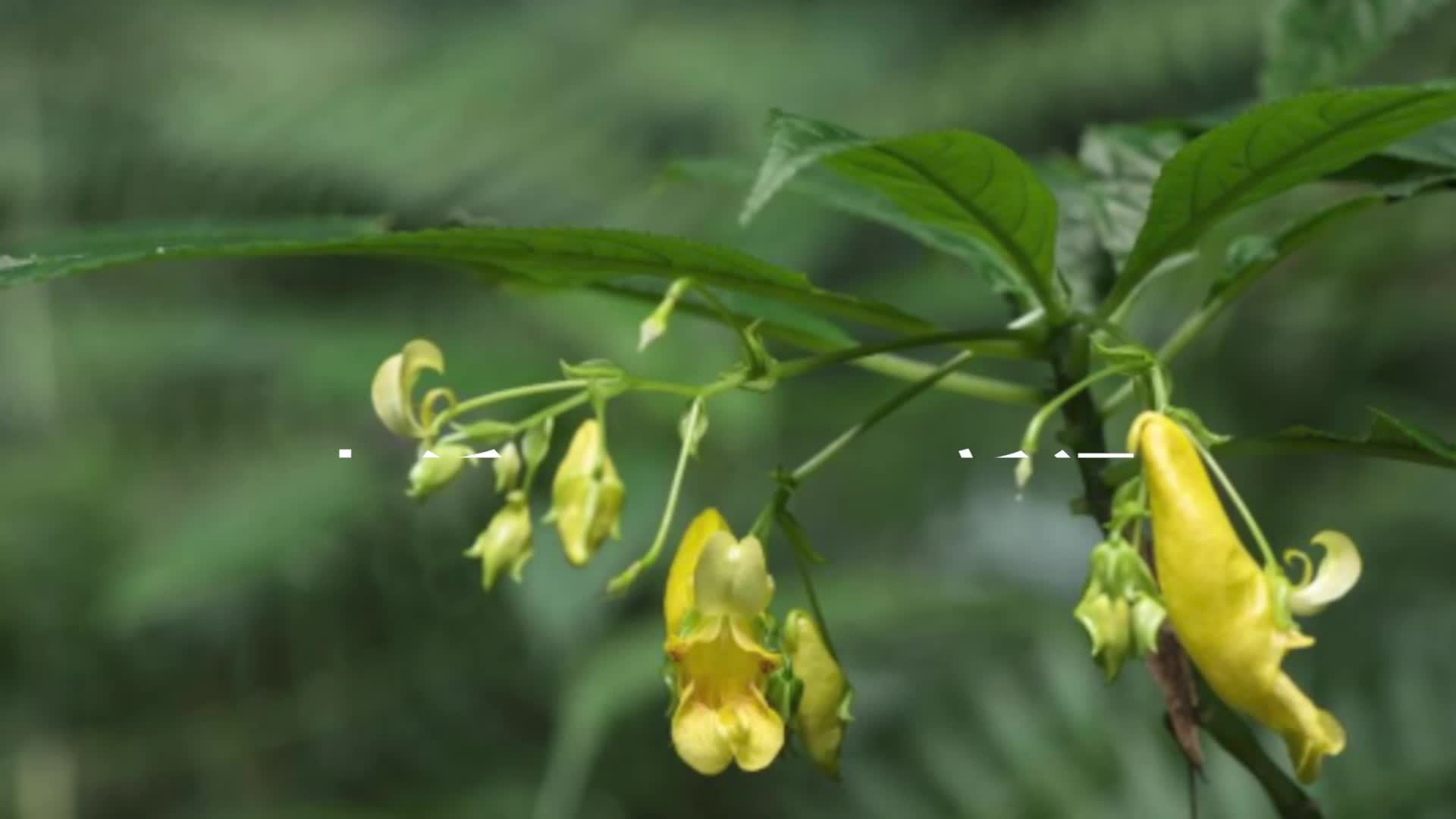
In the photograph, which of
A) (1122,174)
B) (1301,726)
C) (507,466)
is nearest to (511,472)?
(507,466)

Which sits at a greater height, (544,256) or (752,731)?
(544,256)

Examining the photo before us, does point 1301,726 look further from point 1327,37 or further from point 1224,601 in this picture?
point 1327,37

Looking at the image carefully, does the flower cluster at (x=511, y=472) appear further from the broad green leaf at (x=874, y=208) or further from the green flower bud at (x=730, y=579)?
the broad green leaf at (x=874, y=208)

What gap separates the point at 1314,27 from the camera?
0.73 metres

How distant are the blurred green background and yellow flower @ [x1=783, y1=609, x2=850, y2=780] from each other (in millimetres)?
817

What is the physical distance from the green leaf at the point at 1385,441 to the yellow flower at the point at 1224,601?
48 millimetres

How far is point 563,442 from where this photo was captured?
4.99ft

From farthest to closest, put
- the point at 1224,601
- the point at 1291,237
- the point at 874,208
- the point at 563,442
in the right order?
the point at 563,442 → the point at 874,208 → the point at 1291,237 → the point at 1224,601

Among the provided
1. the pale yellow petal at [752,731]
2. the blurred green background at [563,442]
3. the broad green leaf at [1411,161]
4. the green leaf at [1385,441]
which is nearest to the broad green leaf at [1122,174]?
the broad green leaf at [1411,161]

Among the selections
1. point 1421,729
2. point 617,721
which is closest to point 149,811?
point 617,721

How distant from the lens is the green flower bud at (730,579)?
472mm

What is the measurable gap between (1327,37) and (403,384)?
0.44m

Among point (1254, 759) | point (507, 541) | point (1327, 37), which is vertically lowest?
point (1254, 759)

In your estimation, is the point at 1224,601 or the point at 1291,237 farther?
the point at 1291,237
